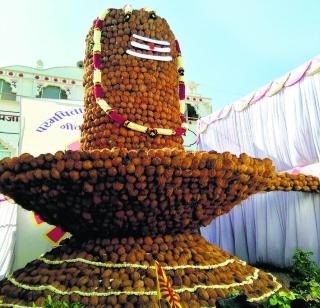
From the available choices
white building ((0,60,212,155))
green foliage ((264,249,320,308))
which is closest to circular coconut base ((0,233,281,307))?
green foliage ((264,249,320,308))

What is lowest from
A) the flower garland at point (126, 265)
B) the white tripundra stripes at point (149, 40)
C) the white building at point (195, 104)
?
the flower garland at point (126, 265)

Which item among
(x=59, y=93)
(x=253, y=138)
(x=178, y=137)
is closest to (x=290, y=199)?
(x=253, y=138)

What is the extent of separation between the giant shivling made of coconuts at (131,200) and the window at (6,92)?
42.5 ft

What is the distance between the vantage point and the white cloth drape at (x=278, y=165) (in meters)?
5.57

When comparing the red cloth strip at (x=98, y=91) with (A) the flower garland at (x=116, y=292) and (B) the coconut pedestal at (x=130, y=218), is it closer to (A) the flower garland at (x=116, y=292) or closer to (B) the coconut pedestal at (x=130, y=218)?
(B) the coconut pedestal at (x=130, y=218)

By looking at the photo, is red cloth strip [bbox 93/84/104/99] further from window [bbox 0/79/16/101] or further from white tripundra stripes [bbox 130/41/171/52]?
window [bbox 0/79/16/101]

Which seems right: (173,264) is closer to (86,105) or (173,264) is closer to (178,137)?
(178,137)

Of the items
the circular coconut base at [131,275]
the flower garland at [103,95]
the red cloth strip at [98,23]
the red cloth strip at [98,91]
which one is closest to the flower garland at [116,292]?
the circular coconut base at [131,275]

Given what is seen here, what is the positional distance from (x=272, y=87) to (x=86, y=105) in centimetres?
385

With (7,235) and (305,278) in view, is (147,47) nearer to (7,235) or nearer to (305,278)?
(305,278)

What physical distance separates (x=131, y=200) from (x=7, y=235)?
11.1 feet

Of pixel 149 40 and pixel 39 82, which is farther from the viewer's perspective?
pixel 39 82

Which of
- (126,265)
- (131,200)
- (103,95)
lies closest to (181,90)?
(103,95)

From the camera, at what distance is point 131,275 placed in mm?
2404
